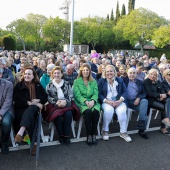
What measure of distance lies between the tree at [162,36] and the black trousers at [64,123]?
3797 centimetres

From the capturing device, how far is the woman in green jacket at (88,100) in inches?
162

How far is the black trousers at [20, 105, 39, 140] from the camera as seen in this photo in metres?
3.54

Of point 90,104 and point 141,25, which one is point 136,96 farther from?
point 141,25

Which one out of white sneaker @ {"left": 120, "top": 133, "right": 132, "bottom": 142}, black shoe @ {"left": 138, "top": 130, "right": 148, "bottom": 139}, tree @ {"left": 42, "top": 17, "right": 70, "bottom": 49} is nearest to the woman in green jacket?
white sneaker @ {"left": 120, "top": 133, "right": 132, "bottom": 142}

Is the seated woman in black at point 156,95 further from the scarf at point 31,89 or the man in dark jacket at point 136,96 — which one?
the scarf at point 31,89

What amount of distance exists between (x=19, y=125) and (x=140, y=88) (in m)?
2.81

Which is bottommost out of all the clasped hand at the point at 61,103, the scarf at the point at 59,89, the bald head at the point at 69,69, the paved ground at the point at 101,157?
the paved ground at the point at 101,157

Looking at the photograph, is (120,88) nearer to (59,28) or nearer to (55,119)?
(55,119)

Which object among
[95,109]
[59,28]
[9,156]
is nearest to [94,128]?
[95,109]

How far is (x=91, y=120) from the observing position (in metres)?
4.14

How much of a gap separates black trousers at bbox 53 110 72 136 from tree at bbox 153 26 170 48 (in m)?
38.0

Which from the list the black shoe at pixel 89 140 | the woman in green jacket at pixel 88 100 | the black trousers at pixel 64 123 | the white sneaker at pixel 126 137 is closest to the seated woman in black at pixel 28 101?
the black trousers at pixel 64 123

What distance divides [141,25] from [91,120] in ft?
138

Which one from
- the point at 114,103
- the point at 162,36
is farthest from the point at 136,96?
the point at 162,36
